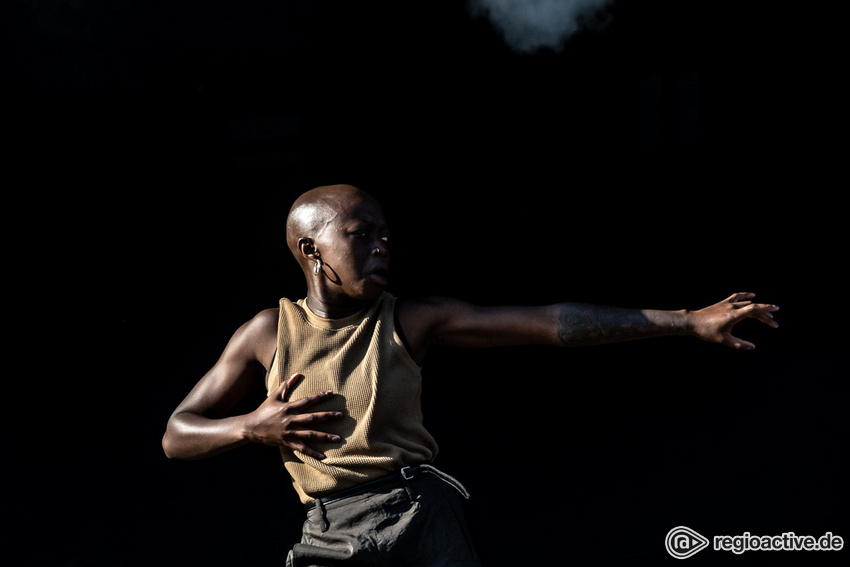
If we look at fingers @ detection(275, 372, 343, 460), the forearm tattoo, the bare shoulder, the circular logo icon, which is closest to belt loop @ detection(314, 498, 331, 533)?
fingers @ detection(275, 372, 343, 460)

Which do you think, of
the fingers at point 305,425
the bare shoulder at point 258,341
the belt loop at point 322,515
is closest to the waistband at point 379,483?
the belt loop at point 322,515

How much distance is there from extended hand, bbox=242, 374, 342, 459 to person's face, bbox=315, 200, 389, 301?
36cm

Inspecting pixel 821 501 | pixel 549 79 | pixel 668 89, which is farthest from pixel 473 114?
pixel 821 501

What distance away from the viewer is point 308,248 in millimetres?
2809

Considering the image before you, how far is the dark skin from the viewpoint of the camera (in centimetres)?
261

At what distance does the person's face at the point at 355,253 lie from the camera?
2.71 m

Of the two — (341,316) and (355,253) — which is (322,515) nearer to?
(341,316)

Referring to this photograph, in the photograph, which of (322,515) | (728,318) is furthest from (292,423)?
(728,318)

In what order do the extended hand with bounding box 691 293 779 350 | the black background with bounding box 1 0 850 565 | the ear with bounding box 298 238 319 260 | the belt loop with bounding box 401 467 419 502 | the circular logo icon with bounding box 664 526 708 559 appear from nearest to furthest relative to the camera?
the extended hand with bounding box 691 293 779 350, the belt loop with bounding box 401 467 419 502, the ear with bounding box 298 238 319 260, the black background with bounding box 1 0 850 565, the circular logo icon with bounding box 664 526 708 559

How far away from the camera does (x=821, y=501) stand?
3.80m

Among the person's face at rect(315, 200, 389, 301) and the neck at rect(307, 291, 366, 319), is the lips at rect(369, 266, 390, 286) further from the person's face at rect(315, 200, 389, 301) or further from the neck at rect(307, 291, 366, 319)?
the neck at rect(307, 291, 366, 319)

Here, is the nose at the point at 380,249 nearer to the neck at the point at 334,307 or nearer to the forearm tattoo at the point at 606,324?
the neck at the point at 334,307

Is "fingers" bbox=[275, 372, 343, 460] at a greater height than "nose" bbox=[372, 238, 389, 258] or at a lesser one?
lesser

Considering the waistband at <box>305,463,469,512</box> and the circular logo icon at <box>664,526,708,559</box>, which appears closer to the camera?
the waistband at <box>305,463,469,512</box>
